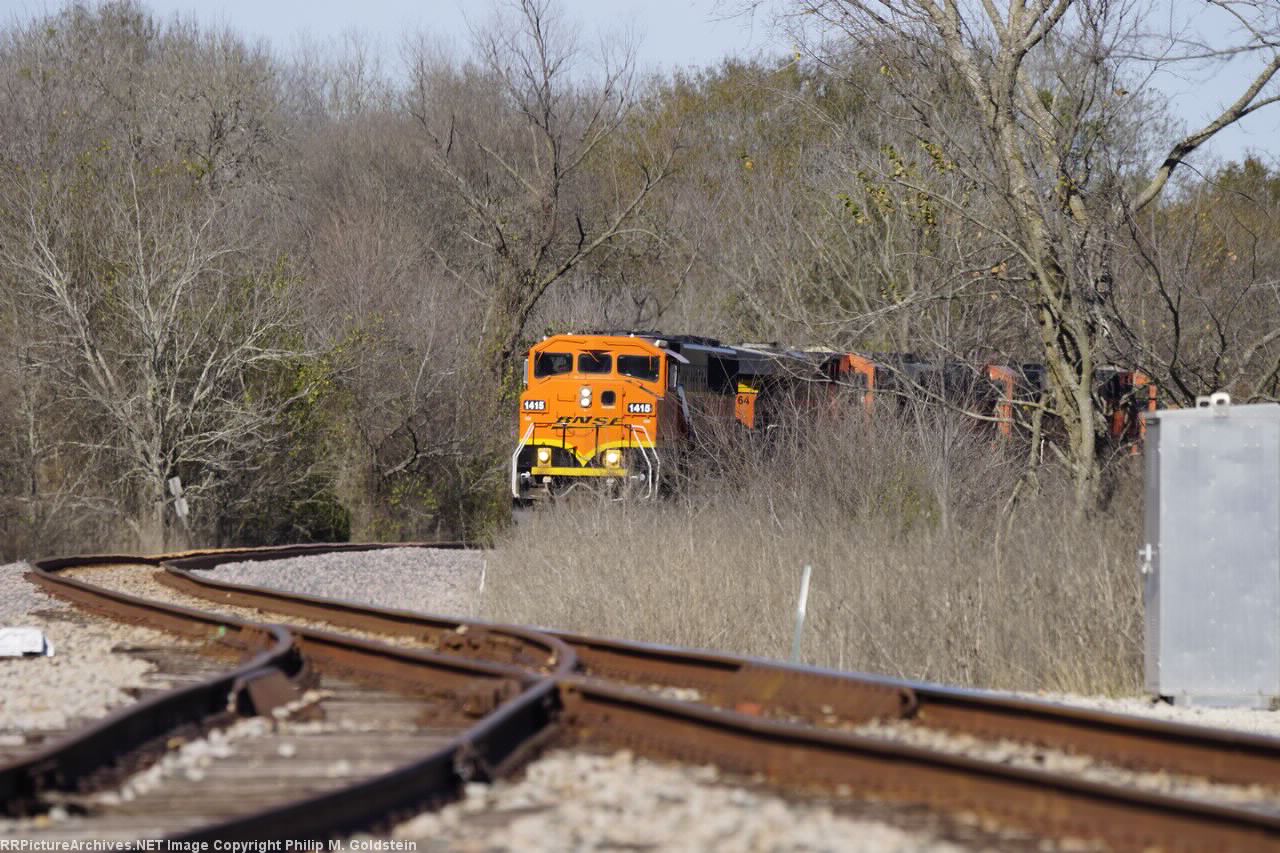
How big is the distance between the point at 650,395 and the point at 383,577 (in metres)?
5.81

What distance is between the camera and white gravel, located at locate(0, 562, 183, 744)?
6352 mm

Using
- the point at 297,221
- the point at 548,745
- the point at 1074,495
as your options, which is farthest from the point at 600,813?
the point at 297,221

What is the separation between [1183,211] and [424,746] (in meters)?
14.3

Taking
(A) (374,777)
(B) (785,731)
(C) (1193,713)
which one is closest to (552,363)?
(C) (1193,713)

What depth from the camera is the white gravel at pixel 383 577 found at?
14348mm

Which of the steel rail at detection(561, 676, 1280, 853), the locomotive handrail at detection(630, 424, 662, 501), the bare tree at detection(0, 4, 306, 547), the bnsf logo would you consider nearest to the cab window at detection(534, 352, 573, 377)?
the bnsf logo

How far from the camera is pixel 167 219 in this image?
1094 inches

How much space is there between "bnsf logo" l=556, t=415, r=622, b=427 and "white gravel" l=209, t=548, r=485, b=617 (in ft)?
9.87

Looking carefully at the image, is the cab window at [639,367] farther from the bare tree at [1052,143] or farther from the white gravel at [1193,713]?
the white gravel at [1193,713]

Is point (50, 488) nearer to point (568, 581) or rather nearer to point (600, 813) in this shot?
point (568, 581)

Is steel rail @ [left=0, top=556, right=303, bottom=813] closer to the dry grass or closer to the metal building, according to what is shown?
the dry grass

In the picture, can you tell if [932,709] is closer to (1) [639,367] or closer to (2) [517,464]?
(1) [639,367]

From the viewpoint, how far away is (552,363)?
859 inches

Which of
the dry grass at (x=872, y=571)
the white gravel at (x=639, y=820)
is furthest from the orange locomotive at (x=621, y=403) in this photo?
the white gravel at (x=639, y=820)
